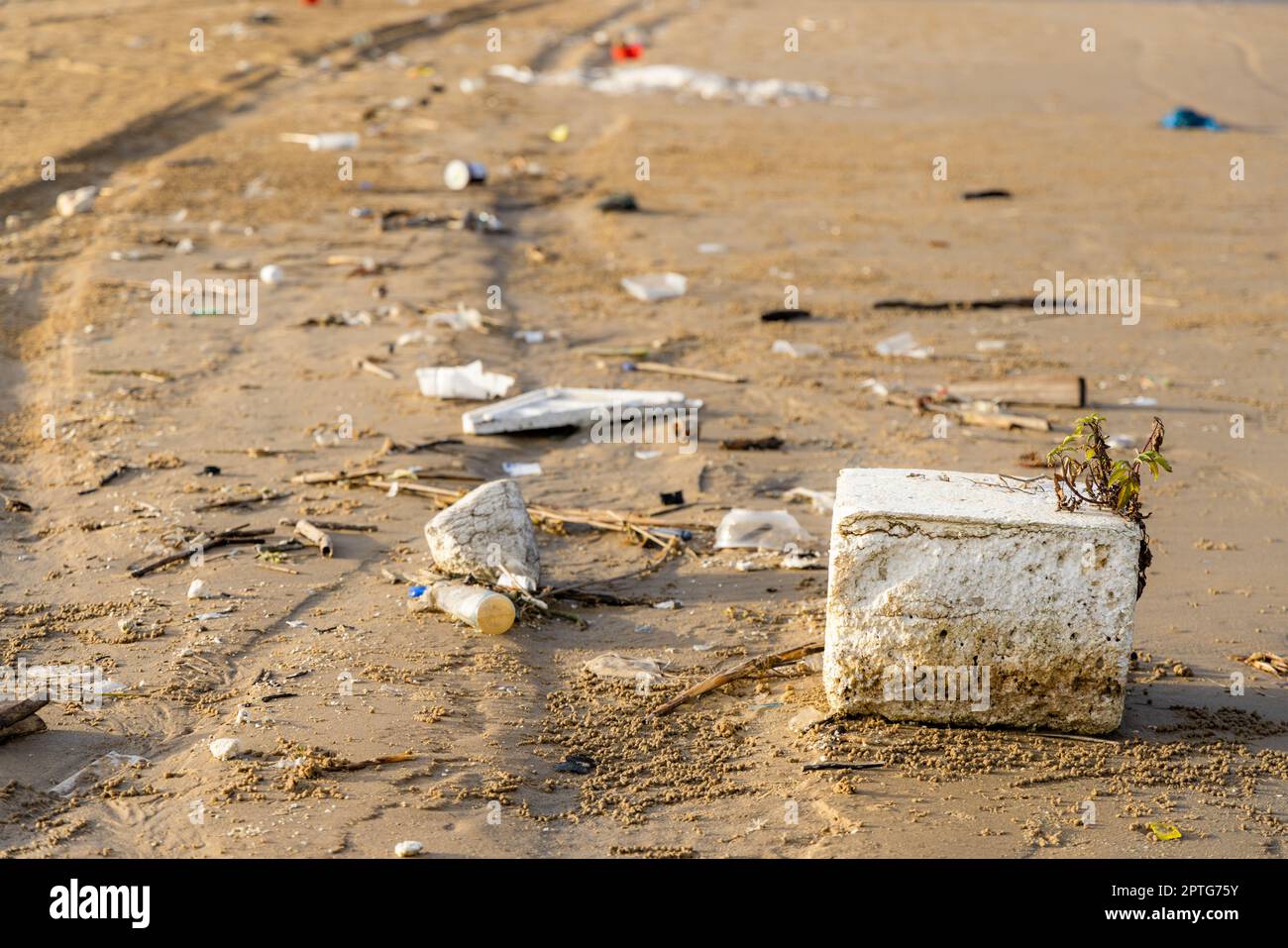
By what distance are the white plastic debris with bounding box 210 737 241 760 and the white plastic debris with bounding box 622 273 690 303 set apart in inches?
237

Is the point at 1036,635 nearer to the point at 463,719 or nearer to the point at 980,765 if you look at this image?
the point at 980,765

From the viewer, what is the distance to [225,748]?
4078mm

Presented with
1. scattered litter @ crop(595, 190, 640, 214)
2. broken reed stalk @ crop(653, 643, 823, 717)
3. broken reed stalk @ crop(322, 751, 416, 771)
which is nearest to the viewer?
broken reed stalk @ crop(322, 751, 416, 771)

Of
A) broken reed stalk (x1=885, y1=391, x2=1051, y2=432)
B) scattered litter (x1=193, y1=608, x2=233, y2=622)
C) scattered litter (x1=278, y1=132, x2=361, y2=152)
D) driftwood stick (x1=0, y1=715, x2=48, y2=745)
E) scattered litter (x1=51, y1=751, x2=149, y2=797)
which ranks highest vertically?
scattered litter (x1=278, y1=132, x2=361, y2=152)

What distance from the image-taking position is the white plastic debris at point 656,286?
9680 millimetres

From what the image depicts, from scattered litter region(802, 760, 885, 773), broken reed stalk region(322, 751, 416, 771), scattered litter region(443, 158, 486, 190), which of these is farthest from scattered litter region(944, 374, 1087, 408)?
scattered litter region(443, 158, 486, 190)

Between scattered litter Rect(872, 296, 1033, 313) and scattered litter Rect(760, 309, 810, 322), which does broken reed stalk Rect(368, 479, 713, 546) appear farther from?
scattered litter Rect(872, 296, 1033, 313)

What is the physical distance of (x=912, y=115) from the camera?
16969 mm

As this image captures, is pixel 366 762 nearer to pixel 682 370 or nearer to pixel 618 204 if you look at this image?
pixel 682 370

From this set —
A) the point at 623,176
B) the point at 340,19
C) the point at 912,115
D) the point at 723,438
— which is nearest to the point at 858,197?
the point at 623,176

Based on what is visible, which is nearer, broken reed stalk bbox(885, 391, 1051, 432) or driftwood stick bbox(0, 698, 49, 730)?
driftwood stick bbox(0, 698, 49, 730)

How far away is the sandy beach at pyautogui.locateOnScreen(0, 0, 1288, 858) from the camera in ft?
13.1

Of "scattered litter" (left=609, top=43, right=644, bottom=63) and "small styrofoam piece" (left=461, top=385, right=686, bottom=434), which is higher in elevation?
"scattered litter" (left=609, top=43, right=644, bottom=63)

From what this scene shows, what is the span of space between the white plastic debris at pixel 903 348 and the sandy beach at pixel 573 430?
2.3 inches
